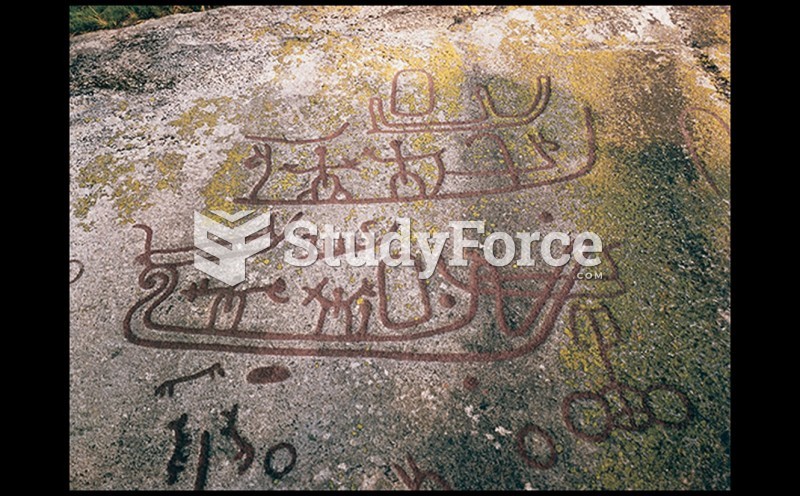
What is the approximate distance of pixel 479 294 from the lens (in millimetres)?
3170

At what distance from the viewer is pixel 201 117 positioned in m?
4.02

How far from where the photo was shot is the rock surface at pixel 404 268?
2670 mm

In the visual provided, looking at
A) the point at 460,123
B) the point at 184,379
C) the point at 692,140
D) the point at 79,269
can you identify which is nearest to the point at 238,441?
the point at 184,379

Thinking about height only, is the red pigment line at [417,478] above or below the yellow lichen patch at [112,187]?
below

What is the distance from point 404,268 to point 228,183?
1587 mm

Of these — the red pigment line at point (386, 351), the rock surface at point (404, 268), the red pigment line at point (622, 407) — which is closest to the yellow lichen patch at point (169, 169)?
the rock surface at point (404, 268)

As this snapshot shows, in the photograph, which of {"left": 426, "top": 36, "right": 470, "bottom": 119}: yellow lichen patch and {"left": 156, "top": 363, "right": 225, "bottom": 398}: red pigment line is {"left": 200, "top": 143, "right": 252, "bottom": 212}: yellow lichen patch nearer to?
{"left": 156, "top": 363, "right": 225, "bottom": 398}: red pigment line

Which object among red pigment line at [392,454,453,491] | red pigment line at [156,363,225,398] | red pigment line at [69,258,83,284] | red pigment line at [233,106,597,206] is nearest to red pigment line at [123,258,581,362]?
red pigment line at [156,363,225,398]

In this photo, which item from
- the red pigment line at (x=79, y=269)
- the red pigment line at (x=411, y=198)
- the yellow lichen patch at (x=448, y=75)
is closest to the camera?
the red pigment line at (x=79, y=269)

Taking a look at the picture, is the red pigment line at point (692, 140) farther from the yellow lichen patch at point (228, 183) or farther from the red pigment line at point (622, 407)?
the yellow lichen patch at point (228, 183)
